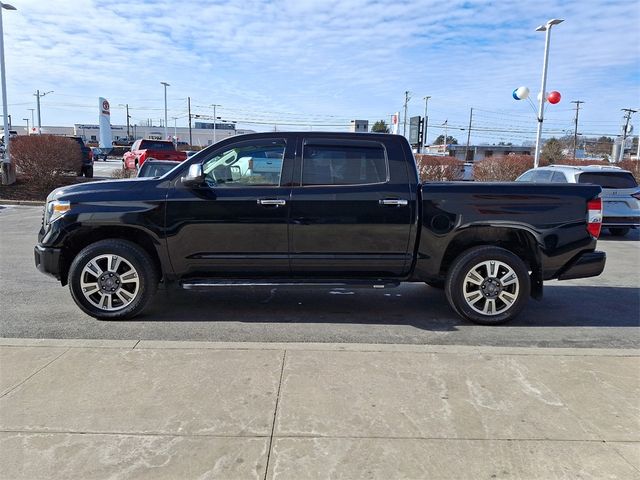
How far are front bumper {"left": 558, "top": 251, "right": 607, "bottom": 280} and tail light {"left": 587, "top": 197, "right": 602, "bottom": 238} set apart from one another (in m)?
0.25

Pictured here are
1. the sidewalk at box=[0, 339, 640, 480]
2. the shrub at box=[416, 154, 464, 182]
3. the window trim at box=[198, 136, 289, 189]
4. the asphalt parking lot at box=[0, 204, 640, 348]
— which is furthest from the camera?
the shrub at box=[416, 154, 464, 182]

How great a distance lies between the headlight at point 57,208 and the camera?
198 inches

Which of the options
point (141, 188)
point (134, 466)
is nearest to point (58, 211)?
point (141, 188)

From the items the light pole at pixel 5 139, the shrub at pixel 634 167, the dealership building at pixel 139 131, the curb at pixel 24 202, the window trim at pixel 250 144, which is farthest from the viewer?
the dealership building at pixel 139 131

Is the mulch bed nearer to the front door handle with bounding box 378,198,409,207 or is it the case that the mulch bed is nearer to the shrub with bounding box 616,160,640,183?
the front door handle with bounding box 378,198,409,207

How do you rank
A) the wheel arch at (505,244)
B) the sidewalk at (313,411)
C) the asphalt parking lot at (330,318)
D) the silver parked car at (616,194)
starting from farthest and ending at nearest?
the silver parked car at (616,194), the wheel arch at (505,244), the asphalt parking lot at (330,318), the sidewalk at (313,411)

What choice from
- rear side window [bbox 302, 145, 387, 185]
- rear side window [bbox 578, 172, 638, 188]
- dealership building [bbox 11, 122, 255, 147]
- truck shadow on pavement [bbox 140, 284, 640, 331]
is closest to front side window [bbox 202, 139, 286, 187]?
rear side window [bbox 302, 145, 387, 185]

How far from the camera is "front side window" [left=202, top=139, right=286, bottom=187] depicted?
5.17 m

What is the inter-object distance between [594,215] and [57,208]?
5342 mm

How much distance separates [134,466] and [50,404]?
1019 millimetres

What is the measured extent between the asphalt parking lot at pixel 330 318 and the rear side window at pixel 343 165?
3.84 ft

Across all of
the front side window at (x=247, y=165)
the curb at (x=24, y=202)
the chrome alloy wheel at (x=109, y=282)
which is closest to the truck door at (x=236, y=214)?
the front side window at (x=247, y=165)

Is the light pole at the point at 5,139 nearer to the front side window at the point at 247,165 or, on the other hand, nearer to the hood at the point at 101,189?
the hood at the point at 101,189

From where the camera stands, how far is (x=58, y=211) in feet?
16.6
